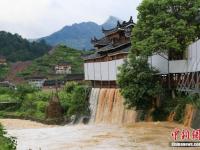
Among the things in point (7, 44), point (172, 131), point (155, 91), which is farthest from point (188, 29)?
point (7, 44)

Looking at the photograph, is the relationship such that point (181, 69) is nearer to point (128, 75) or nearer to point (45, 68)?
point (128, 75)

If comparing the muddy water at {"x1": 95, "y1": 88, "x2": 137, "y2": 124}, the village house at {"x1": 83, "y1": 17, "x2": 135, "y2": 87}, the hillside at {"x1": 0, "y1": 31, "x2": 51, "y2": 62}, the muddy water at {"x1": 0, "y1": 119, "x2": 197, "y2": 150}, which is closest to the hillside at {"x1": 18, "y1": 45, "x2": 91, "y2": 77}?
the hillside at {"x1": 0, "y1": 31, "x2": 51, "y2": 62}

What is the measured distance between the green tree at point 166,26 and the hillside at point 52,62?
186 feet

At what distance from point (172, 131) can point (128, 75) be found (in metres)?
6.92

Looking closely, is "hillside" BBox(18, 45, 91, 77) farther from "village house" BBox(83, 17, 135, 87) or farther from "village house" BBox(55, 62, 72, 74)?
"village house" BBox(83, 17, 135, 87)

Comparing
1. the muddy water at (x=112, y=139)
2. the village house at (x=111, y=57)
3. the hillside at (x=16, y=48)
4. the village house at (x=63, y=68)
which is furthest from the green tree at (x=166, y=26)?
the hillside at (x=16, y=48)

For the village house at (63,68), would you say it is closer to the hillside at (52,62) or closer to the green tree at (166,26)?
the hillside at (52,62)

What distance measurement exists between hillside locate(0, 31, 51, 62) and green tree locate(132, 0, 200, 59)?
80.6m

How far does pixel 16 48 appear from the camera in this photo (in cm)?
11581

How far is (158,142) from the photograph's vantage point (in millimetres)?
24312

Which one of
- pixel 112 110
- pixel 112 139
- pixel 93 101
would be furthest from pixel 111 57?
pixel 112 139

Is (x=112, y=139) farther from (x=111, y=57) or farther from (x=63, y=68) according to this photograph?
(x=63, y=68)

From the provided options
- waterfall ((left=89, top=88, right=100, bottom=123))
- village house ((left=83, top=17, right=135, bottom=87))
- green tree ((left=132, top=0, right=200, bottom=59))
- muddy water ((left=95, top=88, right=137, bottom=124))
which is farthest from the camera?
waterfall ((left=89, top=88, right=100, bottom=123))

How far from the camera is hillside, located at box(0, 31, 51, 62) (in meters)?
111
